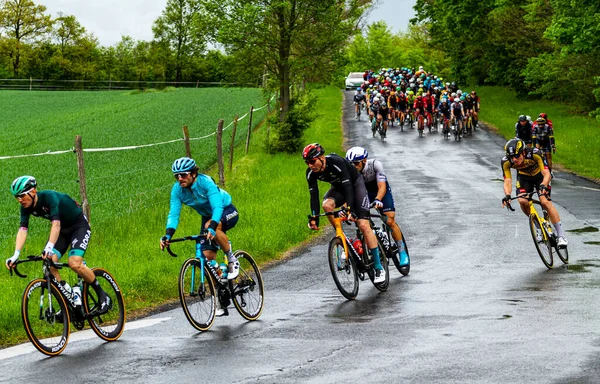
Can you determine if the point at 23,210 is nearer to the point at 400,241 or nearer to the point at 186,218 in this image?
the point at 400,241

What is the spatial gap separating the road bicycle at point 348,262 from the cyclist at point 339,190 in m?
0.09

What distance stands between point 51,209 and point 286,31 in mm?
32090

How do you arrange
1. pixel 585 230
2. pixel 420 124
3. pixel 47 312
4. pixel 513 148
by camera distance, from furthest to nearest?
pixel 420 124
pixel 585 230
pixel 513 148
pixel 47 312

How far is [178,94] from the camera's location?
276ft

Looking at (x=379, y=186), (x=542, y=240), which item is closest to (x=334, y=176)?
(x=379, y=186)

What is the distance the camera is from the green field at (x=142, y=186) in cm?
1416

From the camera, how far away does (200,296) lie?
413 inches

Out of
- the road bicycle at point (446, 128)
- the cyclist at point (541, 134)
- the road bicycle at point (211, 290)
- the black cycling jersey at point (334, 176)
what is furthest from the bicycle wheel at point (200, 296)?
the road bicycle at point (446, 128)

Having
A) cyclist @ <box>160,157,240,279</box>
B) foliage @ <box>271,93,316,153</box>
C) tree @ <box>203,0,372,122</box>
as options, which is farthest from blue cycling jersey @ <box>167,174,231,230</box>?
tree @ <box>203,0,372,122</box>

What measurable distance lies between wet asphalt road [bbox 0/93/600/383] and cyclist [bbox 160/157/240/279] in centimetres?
86

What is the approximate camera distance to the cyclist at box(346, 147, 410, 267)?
1341 cm

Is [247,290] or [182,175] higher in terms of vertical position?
[182,175]

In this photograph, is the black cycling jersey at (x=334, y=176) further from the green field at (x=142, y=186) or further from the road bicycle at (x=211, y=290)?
the green field at (x=142, y=186)

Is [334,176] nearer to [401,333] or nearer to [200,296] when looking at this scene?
[200,296]
